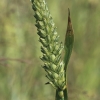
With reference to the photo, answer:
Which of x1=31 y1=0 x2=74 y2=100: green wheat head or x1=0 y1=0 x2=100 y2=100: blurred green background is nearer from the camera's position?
x1=31 y1=0 x2=74 y2=100: green wheat head

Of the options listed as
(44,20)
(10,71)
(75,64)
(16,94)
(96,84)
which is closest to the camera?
(44,20)

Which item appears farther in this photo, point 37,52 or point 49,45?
point 37,52

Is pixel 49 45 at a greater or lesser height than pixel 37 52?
greater

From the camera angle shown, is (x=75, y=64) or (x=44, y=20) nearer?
(x=44, y=20)

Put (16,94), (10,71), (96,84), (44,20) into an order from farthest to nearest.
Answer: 1. (96,84)
2. (10,71)
3. (16,94)
4. (44,20)

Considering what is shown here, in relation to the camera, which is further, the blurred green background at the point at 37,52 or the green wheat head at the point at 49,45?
the blurred green background at the point at 37,52

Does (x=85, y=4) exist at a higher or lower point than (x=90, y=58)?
higher

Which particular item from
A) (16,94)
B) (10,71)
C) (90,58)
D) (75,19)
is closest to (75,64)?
(90,58)

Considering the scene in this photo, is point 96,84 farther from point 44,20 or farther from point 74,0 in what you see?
→ point 44,20
